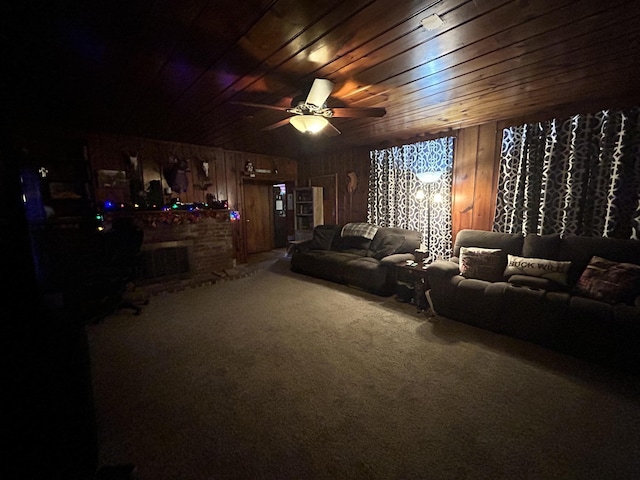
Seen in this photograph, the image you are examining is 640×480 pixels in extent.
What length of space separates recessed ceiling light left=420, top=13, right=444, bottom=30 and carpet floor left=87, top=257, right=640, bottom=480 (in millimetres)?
2272

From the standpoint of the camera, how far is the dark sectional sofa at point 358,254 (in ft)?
12.3

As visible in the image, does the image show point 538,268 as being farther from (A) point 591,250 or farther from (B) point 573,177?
(B) point 573,177

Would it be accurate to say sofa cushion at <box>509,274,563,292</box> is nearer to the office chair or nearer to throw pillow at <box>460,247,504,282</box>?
throw pillow at <box>460,247,504,282</box>

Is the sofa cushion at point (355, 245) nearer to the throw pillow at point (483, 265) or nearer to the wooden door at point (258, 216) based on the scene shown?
the throw pillow at point (483, 265)

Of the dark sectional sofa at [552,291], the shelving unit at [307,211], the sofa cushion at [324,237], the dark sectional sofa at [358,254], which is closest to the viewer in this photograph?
the dark sectional sofa at [552,291]

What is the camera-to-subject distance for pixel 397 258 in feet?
12.3

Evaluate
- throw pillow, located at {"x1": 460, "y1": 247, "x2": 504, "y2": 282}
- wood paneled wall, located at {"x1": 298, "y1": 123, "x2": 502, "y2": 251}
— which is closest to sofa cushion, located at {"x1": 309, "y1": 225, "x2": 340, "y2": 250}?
wood paneled wall, located at {"x1": 298, "y1": 123, "x2": 502, "y2": 251}

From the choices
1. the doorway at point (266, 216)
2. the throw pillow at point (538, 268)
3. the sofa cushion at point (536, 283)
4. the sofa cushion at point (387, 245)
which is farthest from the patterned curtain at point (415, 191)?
the doorway at point (266, 216)

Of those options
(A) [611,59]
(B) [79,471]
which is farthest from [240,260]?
(A) [611,59]

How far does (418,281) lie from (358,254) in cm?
136

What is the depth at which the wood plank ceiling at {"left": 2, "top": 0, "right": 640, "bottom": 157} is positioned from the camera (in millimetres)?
1452

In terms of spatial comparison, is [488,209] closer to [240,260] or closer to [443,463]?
[443,463]

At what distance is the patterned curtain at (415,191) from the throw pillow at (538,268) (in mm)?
1210

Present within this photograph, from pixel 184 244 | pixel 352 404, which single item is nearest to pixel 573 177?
pixel 352 404
